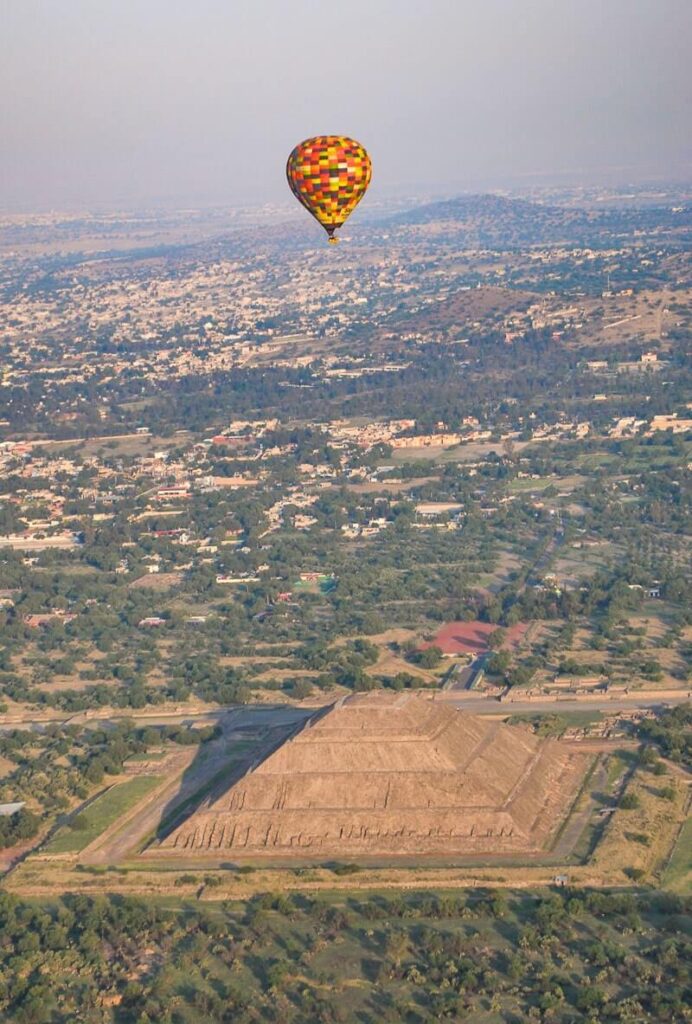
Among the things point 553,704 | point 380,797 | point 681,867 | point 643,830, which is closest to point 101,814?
point 380,797

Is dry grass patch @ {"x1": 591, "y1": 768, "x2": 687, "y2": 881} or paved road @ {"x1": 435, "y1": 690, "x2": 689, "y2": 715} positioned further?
paved road @ {"x1": 435, "y1": 690, "x2": 689, "y2": 715}

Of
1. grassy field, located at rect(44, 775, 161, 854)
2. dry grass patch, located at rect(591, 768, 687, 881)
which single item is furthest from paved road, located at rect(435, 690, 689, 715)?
grassy field, located at rect(44, 775, 161, 854)

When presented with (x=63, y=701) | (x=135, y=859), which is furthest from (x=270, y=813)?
(x=63, y=701)

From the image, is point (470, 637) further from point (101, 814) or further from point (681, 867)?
point (681, 867)

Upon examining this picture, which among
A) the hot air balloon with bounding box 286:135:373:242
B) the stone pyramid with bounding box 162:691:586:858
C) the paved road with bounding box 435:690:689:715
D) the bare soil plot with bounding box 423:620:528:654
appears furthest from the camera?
the bare soil plot with bounding box 423:620:528:654

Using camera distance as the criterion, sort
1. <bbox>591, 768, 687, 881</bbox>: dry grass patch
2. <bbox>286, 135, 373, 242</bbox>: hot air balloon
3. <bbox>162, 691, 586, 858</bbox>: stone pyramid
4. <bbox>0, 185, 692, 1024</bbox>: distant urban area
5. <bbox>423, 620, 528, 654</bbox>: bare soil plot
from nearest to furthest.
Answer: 1. <bbox>0, 185, 692, 1024</bbox>: distant urban area
2. <bbox>591, 768, 687, 881</bbox>: dry grass patch
3. <bbox>162, 691, 586, 858</bbox>: stone pyramid
4. <bbox>286, 135, 373, 242</bbox>: hot air balloon
5. <bbox>423, 620, 528, 654</bbox>: bare soil plot

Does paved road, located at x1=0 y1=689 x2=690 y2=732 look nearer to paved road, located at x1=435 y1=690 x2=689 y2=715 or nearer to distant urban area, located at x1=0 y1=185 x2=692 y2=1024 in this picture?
paved road, located at x1=435 y1=690 x2=689 y2=715
